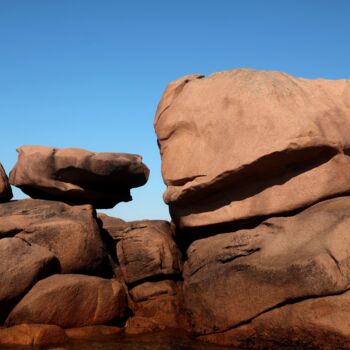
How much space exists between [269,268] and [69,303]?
3571 mm

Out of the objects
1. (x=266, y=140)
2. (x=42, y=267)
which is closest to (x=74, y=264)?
(x=42, y=267)

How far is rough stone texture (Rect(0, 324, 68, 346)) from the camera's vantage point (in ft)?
29.1

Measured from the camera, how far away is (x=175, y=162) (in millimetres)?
10789

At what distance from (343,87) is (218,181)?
3.11 metres

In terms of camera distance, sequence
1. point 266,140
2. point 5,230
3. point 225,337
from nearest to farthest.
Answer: point 225,337, point 266,140, point 5,230

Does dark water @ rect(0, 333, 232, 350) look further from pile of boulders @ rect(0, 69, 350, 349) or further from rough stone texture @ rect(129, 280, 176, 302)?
rough stone texture @ rect(129, 280, 176, 302)

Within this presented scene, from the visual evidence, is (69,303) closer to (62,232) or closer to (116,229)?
(62,232)

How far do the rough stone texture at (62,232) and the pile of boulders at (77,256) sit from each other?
2cm

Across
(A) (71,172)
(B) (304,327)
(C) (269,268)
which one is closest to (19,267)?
(A) (71,172)

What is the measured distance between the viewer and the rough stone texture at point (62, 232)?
34.6 feet

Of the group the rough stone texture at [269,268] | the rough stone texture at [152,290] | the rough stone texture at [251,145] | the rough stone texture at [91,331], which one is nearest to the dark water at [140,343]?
the rough stone texture at [91,331]

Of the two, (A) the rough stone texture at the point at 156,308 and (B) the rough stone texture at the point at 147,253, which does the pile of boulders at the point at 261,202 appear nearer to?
(B) the rough stone texture at the point at 147,253

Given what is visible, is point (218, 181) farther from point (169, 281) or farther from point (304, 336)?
point (304, 336)

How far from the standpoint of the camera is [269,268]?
8.18 m
